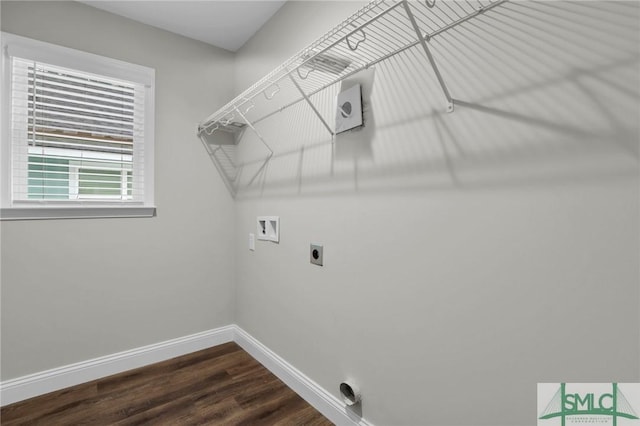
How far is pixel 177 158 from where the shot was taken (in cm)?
229

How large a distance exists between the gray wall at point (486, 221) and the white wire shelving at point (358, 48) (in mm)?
68

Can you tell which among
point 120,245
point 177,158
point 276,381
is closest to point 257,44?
point 177,158

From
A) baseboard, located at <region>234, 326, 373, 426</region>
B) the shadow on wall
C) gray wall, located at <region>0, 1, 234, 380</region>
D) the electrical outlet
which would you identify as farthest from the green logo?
gray wall, located at <region>0, 1, 234, 380</region>

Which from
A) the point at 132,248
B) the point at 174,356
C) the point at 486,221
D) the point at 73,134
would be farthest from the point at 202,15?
the point at 174,356

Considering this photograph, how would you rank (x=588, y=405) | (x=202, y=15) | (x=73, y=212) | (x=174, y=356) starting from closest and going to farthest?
(x=588, y=405), (x=73, y=212), (x=202, y=15), (x=174, y=356)

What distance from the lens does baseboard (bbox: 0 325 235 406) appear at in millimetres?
1773

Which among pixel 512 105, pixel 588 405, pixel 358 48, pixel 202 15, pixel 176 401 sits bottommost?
pixel 176 401

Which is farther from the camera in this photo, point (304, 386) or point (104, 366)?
point (104, 366)

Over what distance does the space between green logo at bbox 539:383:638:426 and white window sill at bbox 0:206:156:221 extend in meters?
2.34

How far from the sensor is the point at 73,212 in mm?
1919

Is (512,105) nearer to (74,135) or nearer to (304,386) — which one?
(304,386)

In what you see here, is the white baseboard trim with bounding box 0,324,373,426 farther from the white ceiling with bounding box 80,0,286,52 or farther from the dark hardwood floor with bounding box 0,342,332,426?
the white ceiling with bounding box 80,0,286,52

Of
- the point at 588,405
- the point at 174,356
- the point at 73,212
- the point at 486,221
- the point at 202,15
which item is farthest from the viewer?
the point at 174,356

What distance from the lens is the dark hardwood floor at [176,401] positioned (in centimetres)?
162
